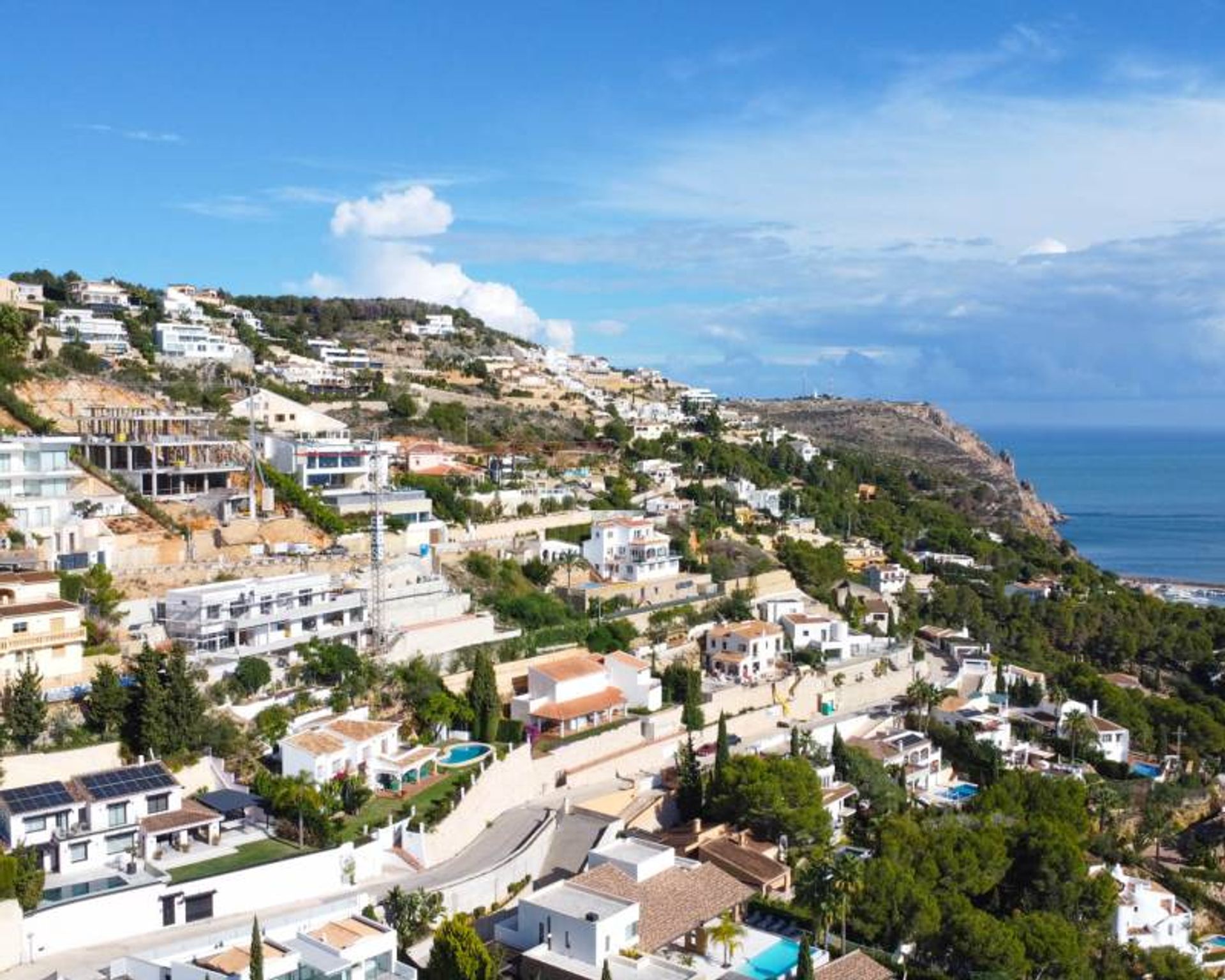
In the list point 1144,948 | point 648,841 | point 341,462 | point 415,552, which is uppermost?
point 341,462

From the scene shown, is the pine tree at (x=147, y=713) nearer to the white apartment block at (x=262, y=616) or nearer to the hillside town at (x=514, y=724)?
the hillside town at (x=514, y=724)

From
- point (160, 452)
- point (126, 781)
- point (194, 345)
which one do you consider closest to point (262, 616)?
point (126, 781)

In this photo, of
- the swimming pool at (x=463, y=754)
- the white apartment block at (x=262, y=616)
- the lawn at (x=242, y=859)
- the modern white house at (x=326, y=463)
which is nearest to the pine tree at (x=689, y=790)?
the swimming pool at (x=463, y=754)

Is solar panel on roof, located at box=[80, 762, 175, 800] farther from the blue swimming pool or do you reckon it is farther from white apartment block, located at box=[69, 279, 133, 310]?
white apartment block, located at box=[69, 279, 133, 310]

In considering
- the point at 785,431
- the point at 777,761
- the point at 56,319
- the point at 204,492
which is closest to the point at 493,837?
the point at 777,761

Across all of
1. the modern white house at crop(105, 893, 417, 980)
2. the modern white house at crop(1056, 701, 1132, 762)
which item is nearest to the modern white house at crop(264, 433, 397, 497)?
the modern white house at crop(105, 893, 417, 980)

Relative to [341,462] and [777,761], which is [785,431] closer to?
[341,462]

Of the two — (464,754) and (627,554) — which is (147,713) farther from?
(627,554)
